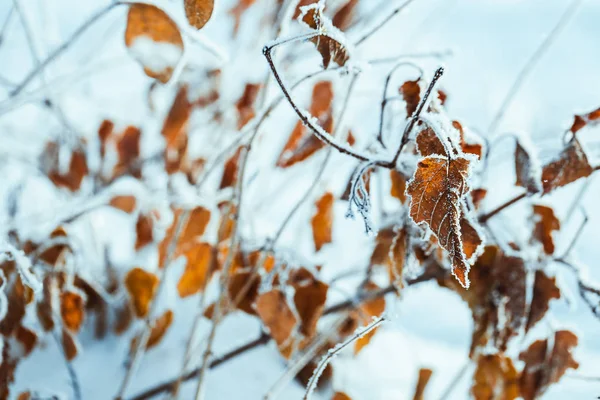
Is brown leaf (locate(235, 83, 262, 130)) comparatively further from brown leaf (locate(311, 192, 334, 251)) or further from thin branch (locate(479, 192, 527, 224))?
thin branch (locate(479, 192, 527, 224))

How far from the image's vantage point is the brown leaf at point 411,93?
0.63m

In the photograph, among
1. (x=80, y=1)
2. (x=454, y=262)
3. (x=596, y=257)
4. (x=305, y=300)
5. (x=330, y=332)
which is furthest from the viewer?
(x=80, y=1)

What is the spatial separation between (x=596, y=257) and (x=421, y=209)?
1606 millimetres

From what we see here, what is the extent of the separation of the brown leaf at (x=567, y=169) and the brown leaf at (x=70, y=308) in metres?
0.80

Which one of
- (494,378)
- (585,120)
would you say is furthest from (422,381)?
(585,120)

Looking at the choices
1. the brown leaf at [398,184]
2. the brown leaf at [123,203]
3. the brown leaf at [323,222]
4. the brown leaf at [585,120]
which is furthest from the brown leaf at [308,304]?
the brown leaf at [123,203]

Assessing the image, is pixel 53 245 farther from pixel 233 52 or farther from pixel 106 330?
pixel 233 52

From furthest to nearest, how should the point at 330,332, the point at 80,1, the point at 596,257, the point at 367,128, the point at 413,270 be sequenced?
the point at 80,1
the point at 367,128
the point at 596,257
the point at 330,332
the point at 413,270

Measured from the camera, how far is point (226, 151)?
86 centimetres

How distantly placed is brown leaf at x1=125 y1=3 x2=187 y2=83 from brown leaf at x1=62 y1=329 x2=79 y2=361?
0.51 m

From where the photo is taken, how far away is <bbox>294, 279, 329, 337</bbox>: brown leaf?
85 centimetres

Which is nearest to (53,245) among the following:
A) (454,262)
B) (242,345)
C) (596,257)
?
(242,345)

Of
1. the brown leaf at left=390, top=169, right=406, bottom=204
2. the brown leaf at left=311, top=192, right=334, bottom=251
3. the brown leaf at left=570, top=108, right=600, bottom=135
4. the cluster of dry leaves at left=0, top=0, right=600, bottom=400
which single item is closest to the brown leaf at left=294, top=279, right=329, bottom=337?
the cluster of dry leaves at left=0, top=0, right=600, bottom=400

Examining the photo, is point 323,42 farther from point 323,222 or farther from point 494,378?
point 494,378
